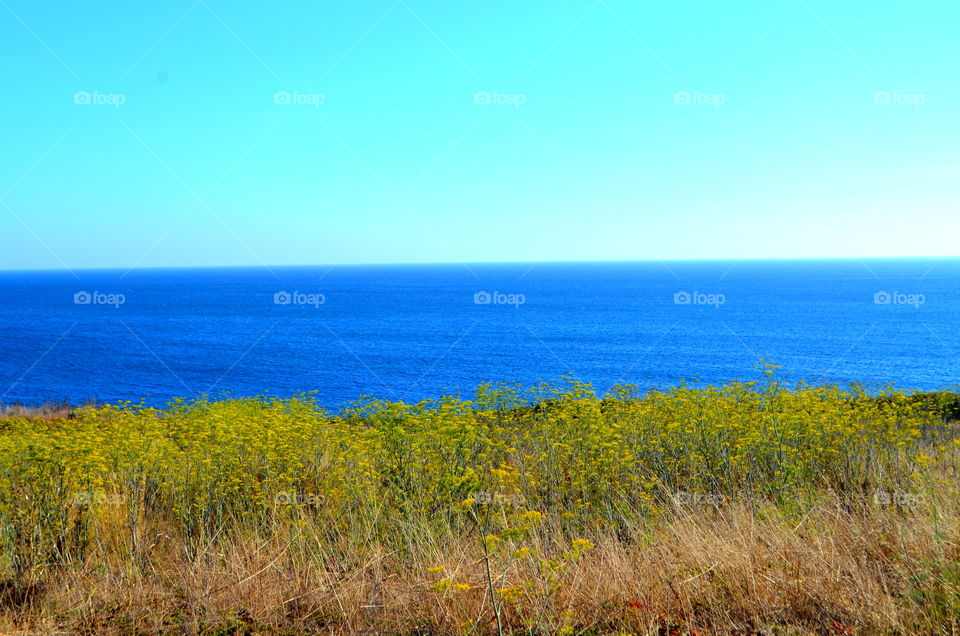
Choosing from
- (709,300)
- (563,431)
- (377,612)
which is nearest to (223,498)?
(377,612)

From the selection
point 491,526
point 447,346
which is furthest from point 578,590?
point 447,346

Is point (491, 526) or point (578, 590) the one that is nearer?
point (578, 590)

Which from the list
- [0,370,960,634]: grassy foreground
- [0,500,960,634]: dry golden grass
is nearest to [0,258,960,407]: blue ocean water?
[0,370,960,634]: grassy foreground

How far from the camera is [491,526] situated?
569 centimetres

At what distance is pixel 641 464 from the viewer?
7883mm

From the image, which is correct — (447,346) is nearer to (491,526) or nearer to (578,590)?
(491,526)

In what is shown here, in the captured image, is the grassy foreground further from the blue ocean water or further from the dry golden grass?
the blue ocean water

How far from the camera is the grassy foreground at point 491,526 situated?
13.3 ft

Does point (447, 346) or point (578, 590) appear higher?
point (447, 346)

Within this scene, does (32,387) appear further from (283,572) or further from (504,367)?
(283,572)

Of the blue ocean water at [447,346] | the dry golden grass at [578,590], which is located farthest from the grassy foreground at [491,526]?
the blue ocean water at [447,346]

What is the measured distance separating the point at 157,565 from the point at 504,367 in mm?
51324

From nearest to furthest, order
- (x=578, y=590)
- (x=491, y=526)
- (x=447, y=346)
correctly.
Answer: (x=578, y=590), (x=491, y=526), (x=447, y=346)

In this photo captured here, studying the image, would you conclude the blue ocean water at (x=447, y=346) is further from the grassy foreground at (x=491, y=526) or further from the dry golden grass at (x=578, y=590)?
the dry golden grass at (x=578, y=590)
